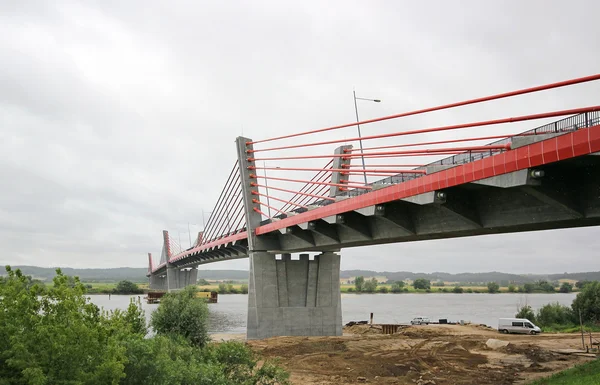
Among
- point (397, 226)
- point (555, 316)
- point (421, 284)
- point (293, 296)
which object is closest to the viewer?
point (397, 226)

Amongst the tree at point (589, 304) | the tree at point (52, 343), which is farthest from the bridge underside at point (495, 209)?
the tree at point (589, 304)

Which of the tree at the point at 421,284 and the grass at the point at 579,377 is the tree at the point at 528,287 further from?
the grass at the point at 579,377

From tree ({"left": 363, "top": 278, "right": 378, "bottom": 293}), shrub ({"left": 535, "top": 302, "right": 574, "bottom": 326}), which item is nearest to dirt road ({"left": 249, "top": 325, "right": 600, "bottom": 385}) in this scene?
shrub ({"left": 535, "top": 302, "right": 574, "bottom": 326})

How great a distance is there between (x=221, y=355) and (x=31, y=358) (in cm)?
702

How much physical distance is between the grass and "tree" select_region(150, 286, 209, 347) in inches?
617

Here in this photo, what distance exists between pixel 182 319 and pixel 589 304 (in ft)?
132

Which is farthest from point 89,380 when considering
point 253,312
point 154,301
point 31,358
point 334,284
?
point 154,301

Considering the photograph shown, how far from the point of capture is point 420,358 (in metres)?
25.8

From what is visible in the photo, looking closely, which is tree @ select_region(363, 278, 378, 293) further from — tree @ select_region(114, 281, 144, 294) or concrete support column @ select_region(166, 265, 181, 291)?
concrete support column @ select_region(166, 265, 181, 291)

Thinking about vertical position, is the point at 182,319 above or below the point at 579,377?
above

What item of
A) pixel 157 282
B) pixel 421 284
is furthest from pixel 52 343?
pixel 421 284

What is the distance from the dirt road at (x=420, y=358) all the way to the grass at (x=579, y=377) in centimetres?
232

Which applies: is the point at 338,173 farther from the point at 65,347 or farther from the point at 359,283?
the point at 359,283

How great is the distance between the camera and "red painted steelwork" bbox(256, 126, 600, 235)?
13.4 meters
